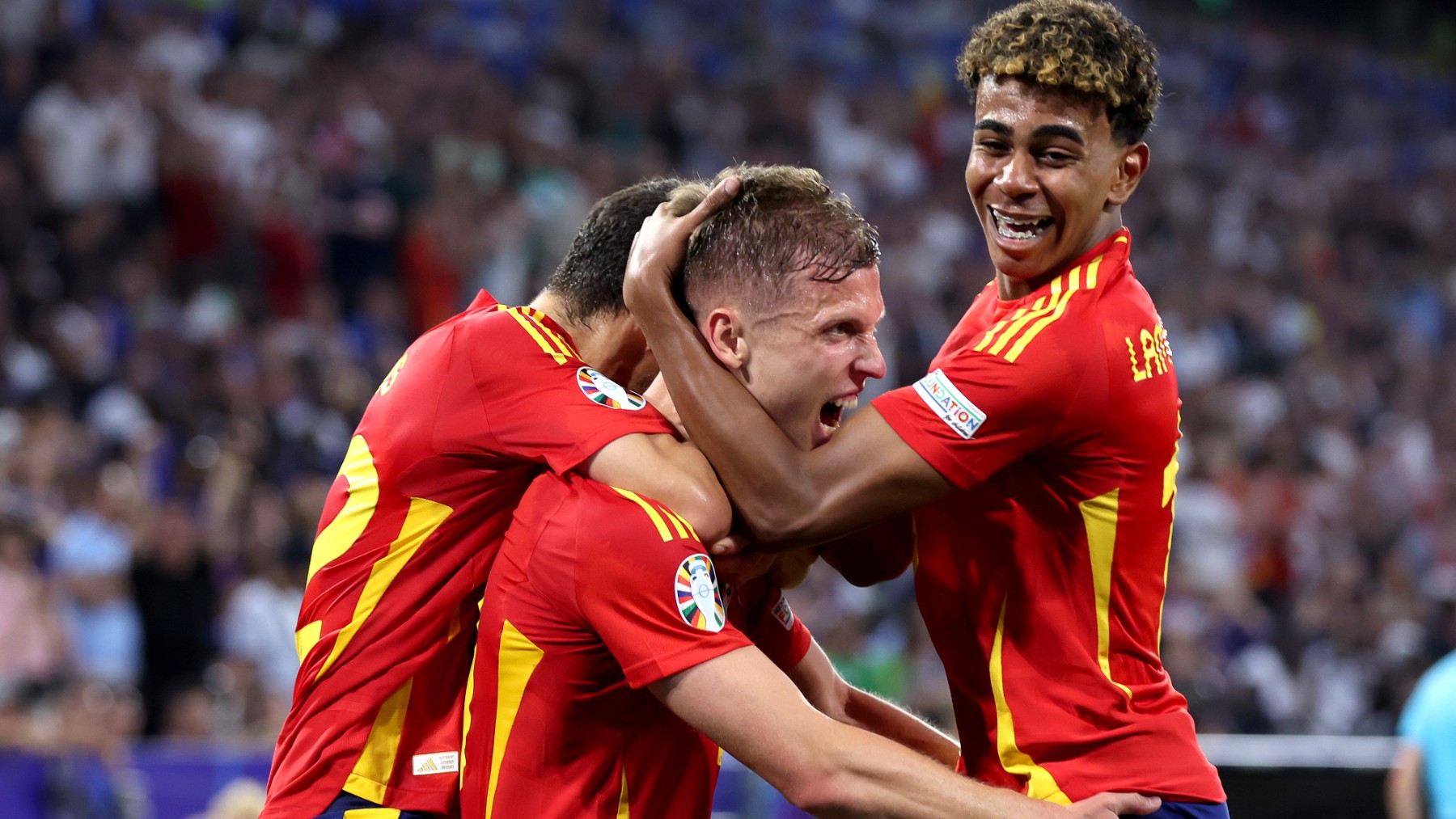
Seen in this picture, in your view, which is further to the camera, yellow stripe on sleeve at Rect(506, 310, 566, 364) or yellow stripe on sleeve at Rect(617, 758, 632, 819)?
yellow stripe on sleeve at Rect(506, 310, 566, 364)

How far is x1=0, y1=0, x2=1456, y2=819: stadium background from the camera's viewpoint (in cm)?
748

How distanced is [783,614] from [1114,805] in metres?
0.85

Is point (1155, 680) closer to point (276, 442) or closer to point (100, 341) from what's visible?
point (276, 442)

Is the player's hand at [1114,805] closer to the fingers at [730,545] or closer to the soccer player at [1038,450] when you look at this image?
the soccer player at [1038,450]

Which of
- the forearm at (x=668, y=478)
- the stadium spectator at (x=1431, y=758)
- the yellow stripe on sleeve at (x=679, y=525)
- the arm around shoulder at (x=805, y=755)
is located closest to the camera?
the arm around shoulder at (x=805, y=755)

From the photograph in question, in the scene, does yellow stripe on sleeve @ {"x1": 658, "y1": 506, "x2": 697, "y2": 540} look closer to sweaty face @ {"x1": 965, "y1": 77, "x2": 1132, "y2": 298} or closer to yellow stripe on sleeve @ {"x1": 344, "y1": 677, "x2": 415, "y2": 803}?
yellow stripe on sleeve @ {"x1": 344, "y1": 677, "x2": 415, "y2": 803}

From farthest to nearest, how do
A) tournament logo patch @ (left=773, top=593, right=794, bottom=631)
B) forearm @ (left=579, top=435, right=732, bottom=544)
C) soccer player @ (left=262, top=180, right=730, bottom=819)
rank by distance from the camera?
tournament logo patch @ (left=773, top=593, right=794, bottom=631) < soccer player @ (left=262, top=180, right=730, bottom=819) < forearm @ (left=579, top=435, right=732, bottom=544)

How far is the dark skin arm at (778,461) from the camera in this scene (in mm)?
2891

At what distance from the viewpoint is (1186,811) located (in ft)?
9.70

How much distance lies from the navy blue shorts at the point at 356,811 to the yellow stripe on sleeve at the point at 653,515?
936 millimetres

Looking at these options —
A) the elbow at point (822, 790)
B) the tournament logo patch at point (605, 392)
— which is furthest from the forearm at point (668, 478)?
the elbow at point (822, 790)

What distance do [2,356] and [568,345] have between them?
238 inches

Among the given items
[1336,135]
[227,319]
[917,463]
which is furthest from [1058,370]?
[1336,135]

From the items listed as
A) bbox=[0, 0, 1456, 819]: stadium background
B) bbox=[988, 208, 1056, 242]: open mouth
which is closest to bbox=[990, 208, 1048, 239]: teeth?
bbox=[988, 208, 1056, 242]: open mouth
